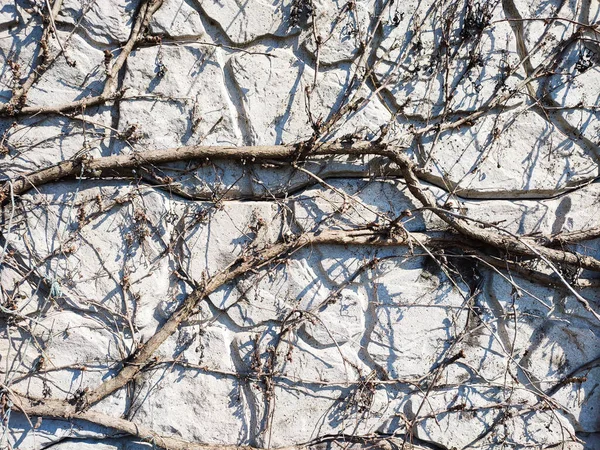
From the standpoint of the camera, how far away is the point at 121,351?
87.5 inches

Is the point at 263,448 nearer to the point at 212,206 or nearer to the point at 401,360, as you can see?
the point at 401,360

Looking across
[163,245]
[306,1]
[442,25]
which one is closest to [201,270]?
[163,245]

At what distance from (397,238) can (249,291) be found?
568mm

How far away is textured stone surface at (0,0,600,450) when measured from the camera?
7.22ft

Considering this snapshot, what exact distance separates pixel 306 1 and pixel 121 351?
141 cm

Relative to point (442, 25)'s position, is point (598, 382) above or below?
below

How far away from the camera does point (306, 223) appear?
7.58 ft

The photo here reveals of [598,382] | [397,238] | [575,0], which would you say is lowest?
[598,382]

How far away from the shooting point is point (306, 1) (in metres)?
2.29

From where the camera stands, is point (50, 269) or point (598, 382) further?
point (598, 382)

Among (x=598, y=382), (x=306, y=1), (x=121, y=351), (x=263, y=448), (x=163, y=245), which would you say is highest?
(x=306, y=1)

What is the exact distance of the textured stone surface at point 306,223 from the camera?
86.6 inches

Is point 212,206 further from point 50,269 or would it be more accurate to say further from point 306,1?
point 306,1

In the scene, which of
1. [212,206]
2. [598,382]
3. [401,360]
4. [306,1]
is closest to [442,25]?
[306,1]
